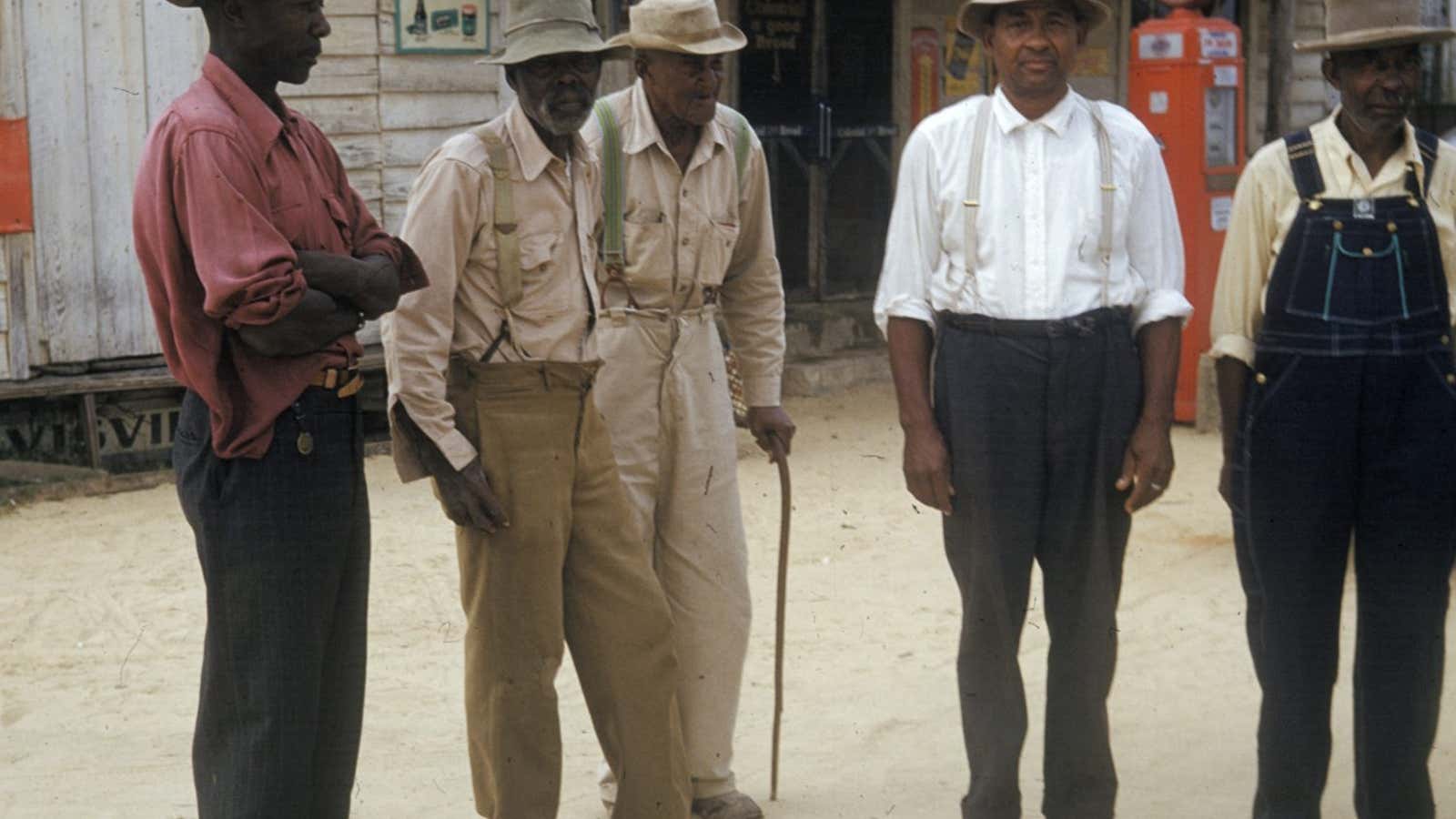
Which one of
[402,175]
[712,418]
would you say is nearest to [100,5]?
[402,175]

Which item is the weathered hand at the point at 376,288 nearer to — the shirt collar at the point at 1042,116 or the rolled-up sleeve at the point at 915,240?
the rolled-up sleeve at the point at 915,240

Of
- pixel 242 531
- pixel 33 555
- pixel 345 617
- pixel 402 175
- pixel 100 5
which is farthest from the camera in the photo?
pixel 402 175

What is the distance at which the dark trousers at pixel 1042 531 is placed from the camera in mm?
4016

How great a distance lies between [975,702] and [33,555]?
4.82m

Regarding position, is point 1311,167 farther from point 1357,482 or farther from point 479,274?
point 479,274

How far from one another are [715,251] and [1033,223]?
2.97ft

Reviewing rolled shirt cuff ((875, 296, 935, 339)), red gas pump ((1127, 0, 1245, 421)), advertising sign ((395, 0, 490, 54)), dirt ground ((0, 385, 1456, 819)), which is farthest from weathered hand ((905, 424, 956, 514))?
red gas pump ((1127, 0, 1245, 421))

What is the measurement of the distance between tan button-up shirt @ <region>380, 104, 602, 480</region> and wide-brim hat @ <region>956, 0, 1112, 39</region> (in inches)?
35.8

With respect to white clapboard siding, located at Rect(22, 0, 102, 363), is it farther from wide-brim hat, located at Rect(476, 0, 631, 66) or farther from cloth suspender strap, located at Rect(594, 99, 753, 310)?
wide-brim hat, located at Rect(476, 0, 631, 66)

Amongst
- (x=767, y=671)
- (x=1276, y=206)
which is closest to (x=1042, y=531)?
(x=1276, y=206)

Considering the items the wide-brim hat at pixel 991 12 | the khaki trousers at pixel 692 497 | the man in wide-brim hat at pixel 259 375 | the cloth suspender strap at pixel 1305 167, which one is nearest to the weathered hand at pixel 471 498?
the man in wide-brim hat at pixel 259 375

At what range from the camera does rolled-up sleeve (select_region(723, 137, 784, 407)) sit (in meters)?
4.85

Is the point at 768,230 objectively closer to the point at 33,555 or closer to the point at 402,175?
the point at 33,555

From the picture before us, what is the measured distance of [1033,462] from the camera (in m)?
4.04
